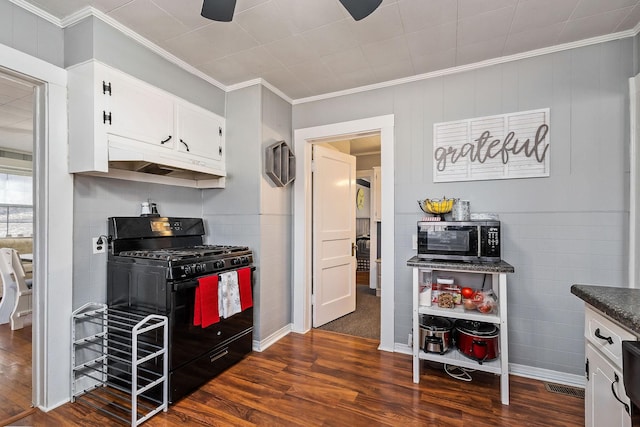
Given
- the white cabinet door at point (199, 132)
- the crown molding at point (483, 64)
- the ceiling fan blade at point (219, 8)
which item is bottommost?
the white cabinet door at point (199, 132)

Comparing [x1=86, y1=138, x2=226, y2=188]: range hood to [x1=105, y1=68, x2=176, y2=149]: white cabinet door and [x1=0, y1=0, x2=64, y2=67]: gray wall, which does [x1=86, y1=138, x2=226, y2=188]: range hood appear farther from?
[x1=0, y1=0, x2=64, y2=67]: gray wall

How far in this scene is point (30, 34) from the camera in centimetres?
188

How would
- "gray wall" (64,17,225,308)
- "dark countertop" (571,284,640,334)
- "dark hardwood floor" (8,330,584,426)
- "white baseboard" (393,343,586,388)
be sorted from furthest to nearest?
1. "white baseboard" (393,343,586,388)
2. "gray wall" (64,17,225,308)
3. "dark hardwood floor" (8,330,584,426)
4. "dark countertop" (571,284,640,334)

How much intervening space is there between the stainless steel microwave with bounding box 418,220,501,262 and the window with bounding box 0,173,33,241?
259 inches

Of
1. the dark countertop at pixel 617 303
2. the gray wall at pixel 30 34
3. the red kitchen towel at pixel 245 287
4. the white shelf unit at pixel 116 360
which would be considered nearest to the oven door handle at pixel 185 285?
the white shelf unit at pixel 116 360

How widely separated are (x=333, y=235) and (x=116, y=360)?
2.37m

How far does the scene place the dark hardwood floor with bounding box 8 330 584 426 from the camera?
1877 mm

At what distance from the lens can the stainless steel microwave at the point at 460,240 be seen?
2.22 metres

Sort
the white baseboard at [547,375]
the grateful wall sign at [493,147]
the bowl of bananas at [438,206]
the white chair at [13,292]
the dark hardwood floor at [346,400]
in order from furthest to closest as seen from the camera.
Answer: the white chair at [13,292] → the bowl of bananas at [438,206] → the grateful wall sign at [493,147] → the white baseboard at [547,375] → the dark hardwood floor at [346,400]

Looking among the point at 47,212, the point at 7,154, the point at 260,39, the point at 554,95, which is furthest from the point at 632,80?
the point at 7,154

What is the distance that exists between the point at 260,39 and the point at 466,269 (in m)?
2.22

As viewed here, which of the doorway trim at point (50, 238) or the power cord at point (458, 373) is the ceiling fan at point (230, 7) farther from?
the power cord at point (458, 373)

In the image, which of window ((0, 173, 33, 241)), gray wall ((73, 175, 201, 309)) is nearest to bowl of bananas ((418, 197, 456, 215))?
gray wall ((73, 175, 201, 309))

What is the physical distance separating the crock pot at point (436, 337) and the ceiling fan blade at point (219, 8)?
235 cm
